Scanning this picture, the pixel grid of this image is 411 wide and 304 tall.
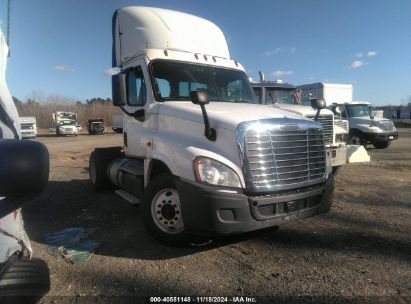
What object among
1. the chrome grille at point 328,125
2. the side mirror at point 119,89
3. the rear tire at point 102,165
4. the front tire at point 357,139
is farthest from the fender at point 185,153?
the front tire at point 357,139

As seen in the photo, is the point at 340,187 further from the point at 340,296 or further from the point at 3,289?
the point at 3,289

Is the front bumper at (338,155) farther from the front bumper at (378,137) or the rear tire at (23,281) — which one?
the front bumper at (378,137)

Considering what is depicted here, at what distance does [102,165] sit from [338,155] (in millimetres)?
5759

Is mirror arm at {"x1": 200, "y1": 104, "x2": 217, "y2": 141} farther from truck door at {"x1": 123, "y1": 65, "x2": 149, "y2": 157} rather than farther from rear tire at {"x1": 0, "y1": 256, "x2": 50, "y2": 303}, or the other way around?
rear tire at {"x1": 0, "y1": 256, "x2": 50, "y2": 303}

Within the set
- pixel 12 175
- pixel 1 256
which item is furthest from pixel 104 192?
pixel 12 175

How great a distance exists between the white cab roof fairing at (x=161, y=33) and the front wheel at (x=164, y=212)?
2713mm

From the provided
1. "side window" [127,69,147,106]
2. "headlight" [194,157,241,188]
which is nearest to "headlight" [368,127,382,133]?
"side window" [127,69,147,106]

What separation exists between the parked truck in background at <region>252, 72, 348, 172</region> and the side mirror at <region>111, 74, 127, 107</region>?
4807mm

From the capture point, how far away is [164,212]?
4.88 m

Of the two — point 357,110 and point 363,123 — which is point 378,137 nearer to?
point 363,123

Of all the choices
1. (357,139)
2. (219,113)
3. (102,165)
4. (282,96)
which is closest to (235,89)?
(219,113)

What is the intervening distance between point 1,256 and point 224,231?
2.70 m

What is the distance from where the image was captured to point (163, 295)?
3.70 meters

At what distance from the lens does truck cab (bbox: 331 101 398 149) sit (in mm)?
17422
